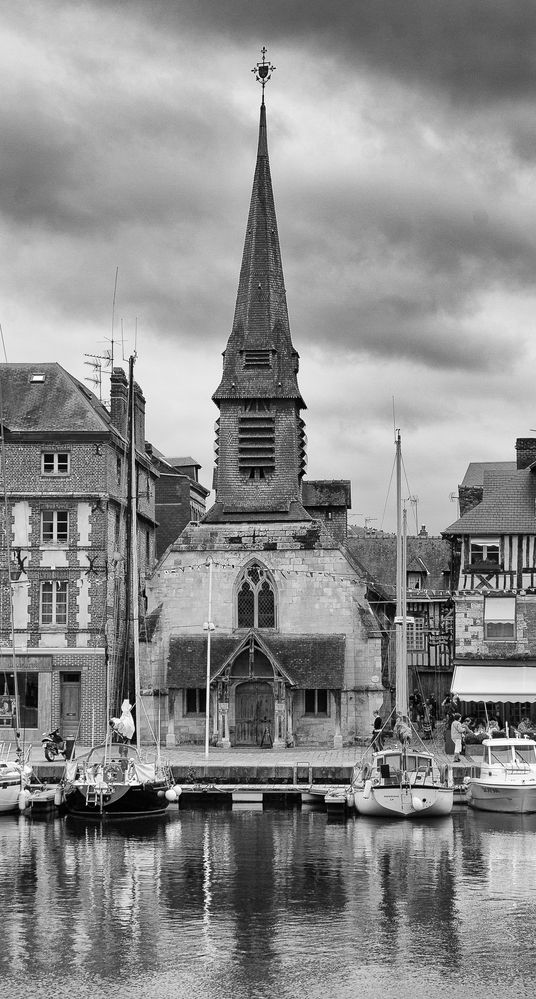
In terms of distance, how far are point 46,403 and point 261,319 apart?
8.59m

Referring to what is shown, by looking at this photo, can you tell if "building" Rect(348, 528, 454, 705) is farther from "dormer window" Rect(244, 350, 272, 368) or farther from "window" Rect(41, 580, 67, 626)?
"window" Rect(41, 580, 67, 626)

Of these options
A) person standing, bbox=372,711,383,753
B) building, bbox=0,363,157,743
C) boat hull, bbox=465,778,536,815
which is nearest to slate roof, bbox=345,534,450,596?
person standing, bbox=372,711,383,753

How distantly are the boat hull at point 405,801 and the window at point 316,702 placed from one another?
11.2 m

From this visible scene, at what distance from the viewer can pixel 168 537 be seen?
64.2 m

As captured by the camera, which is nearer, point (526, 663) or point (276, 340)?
point (526, 663)

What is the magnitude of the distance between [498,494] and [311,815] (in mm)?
17375

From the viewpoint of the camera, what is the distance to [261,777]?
38.8m

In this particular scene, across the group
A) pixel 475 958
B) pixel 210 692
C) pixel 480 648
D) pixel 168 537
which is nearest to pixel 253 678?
pixel 210 692

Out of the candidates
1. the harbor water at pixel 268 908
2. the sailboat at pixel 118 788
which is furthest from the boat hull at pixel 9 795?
the sailboat at pixel 118 788

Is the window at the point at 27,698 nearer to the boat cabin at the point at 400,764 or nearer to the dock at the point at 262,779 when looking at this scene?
the dock at the point at 262,779

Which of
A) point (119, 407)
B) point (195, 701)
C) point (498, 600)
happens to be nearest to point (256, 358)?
point (119, 407)

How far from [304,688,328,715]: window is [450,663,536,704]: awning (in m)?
4.44

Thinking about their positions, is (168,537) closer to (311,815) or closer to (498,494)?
(498,494)

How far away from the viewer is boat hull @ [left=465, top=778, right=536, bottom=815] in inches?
1425
